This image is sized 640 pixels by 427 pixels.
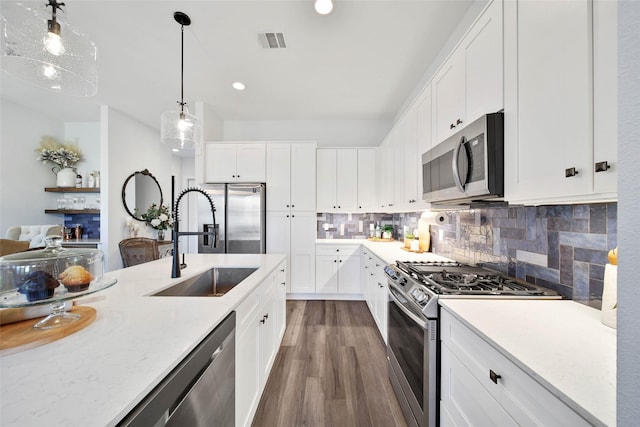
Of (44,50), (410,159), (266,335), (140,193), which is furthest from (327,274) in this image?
(140,193)

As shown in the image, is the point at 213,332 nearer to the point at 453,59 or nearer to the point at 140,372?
the point at 140,372

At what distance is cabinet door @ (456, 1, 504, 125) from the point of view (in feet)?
4.01

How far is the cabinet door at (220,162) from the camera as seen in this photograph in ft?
12.2

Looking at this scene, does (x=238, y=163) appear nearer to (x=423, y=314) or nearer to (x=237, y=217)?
(x=237, y=217)

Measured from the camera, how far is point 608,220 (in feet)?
3.29

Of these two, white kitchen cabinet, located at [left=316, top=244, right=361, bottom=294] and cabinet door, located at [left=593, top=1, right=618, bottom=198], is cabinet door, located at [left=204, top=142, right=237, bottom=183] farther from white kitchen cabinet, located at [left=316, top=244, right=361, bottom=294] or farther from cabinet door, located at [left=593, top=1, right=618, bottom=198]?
cabinet door, located at [left=593, top=1, right=618, bottom=198]

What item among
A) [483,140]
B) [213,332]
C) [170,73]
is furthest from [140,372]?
[170,73]

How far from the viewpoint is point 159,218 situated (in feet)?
14.7

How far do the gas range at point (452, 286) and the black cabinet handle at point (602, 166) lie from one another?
27.8 inches

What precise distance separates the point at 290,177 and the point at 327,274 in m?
1.63

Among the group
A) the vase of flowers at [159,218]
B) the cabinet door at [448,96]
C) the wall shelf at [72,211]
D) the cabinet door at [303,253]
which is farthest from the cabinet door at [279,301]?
the wall shelf at [72,211]

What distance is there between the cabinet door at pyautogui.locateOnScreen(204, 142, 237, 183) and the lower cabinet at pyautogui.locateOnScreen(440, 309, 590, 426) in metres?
3.48

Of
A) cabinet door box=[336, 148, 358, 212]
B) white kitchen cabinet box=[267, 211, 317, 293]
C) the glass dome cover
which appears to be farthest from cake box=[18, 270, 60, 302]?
cabinet door box=[336, 148, 358, 212]

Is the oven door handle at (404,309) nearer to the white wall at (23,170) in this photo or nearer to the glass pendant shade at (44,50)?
the glass pendant shade at (44,50)
